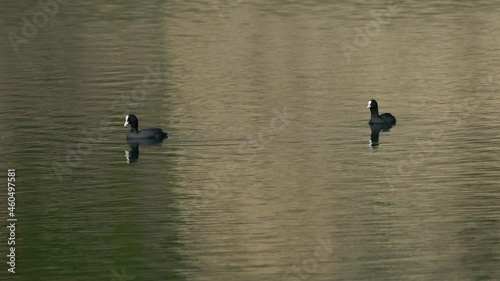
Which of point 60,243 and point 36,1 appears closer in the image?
point 60,243

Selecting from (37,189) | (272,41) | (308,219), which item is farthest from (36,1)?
(308,219)

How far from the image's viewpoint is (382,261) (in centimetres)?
2756

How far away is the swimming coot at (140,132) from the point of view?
40219mm

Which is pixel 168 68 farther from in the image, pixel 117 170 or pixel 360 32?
pixel 117 170

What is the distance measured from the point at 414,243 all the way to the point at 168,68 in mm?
27964
